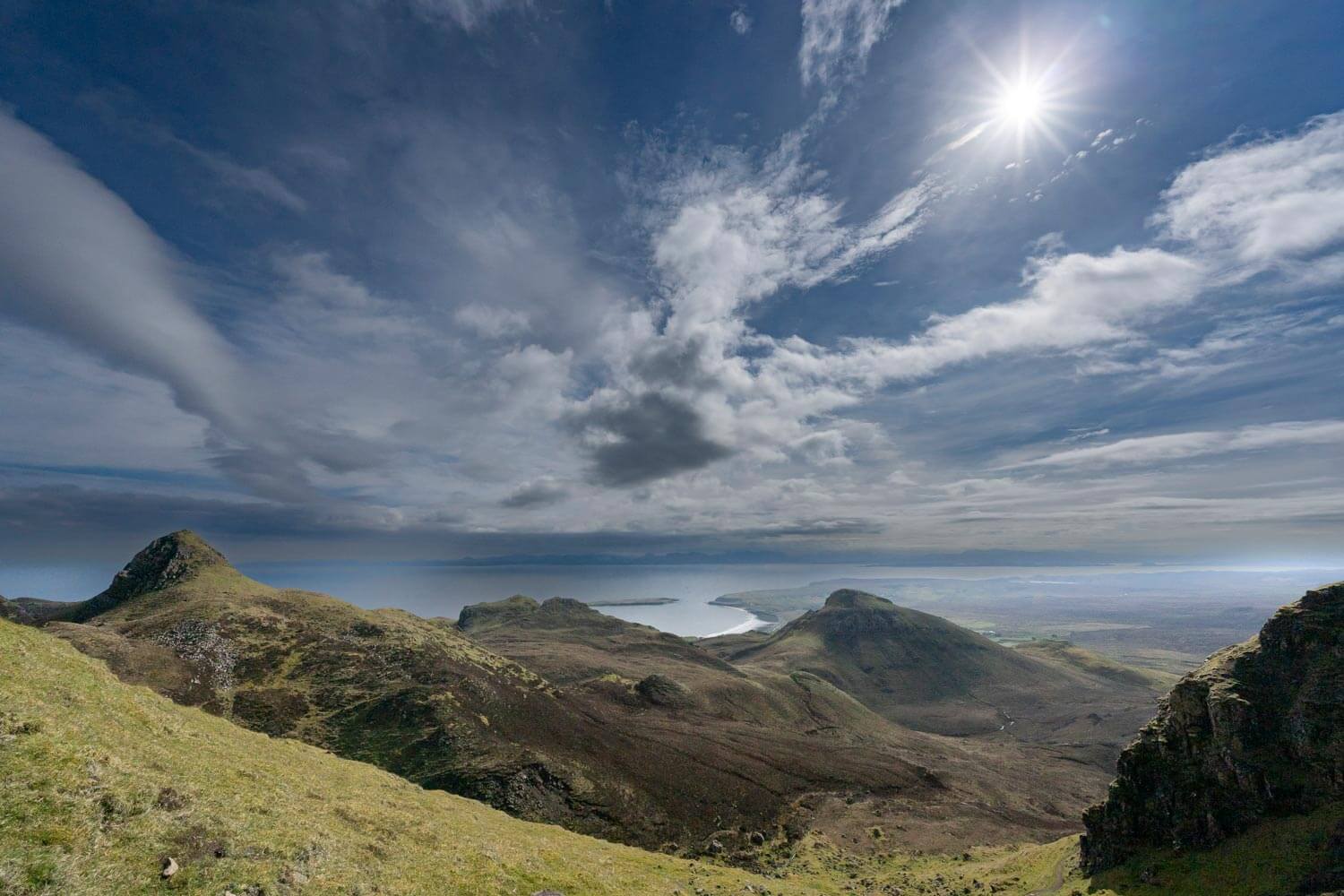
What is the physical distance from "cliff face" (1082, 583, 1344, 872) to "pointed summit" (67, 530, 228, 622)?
7968 inches

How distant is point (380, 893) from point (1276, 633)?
86.5 metres

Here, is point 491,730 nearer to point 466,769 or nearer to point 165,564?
point 466,769

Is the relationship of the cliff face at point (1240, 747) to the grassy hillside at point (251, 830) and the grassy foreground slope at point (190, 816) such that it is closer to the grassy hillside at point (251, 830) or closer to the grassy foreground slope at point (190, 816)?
the grassy hillside at point (251, 830)

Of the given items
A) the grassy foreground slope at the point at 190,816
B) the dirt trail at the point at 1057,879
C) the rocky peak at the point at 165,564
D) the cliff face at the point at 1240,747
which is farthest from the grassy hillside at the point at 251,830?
the rocky peak at the point at 165,564

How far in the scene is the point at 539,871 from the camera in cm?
3394

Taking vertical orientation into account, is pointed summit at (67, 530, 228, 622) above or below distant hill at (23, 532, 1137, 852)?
above

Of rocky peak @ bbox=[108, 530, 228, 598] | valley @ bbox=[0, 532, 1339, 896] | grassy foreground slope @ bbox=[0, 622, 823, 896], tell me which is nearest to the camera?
grassy foreground slope @ bbox=[0, 622, 823, 896]

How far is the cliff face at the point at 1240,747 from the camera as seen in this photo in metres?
47.5

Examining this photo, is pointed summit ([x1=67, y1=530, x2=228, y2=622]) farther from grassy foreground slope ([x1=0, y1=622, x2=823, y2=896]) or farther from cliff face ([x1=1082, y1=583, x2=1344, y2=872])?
cliff face ([x1=1082, y1=583, x2=1344, y2=872])

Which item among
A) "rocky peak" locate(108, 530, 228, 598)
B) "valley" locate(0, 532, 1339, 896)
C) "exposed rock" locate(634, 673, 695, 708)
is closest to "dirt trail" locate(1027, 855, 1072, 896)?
"valley" locate(0, 532, 1339, 896)

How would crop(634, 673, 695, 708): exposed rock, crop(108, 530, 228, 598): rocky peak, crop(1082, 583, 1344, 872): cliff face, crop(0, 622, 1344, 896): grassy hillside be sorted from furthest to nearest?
crop(634, 673, 695, 708): exposed rock
crop(108, 530, 228, 598): rocky peak
crop(1082, 583, 1344, 872): cliff face
crop(0, 622, 1344, 896): grassy hillside

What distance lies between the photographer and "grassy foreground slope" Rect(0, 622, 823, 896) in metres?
17.0

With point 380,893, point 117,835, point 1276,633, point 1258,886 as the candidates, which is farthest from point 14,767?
point 1276,633

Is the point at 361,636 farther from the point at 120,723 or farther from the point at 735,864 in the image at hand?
the point at 120,723
